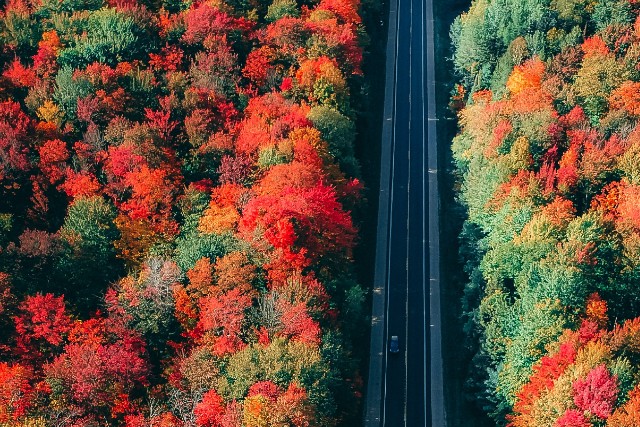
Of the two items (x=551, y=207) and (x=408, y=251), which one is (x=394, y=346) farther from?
(x=551, y=207)

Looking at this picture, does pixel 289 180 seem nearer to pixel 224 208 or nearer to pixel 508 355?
pixel 224 208

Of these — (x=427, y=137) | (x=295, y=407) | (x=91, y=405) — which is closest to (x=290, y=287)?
(x=295, y=407)

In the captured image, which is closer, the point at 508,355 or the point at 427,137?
the point at 508,355

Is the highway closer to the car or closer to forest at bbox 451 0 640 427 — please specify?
the car

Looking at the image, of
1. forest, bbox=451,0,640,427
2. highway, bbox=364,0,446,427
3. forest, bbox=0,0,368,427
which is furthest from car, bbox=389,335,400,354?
forest, bbox=451,0,640,427

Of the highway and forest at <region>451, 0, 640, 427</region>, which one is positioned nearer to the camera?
forest at <region>451, 0, 640, 427</region>

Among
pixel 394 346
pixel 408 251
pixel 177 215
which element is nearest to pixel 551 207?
pixel 408 251
